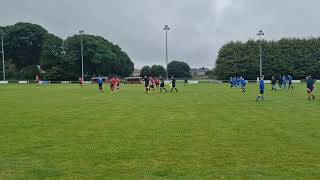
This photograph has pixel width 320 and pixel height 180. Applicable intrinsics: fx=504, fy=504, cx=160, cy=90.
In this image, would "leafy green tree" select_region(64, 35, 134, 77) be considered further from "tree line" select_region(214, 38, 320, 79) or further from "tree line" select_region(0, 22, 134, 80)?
"tree line" select_region(214, 38, 320, 79)

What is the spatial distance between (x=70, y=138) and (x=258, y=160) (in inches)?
247

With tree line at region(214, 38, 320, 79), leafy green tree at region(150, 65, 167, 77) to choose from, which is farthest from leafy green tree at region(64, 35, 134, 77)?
tree line at region(214, 38, 320, 79)

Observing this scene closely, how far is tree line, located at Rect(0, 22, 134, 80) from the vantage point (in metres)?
120

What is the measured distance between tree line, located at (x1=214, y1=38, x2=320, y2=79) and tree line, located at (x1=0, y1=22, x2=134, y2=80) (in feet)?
97.0

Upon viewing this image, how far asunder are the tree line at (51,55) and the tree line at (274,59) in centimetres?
2957

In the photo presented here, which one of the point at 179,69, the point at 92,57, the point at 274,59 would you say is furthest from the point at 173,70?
the point at 274,59

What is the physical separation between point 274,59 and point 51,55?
5281cm

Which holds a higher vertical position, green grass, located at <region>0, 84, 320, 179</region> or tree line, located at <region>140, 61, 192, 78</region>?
tree line, located at <region>140, 61, 192, 78</region>

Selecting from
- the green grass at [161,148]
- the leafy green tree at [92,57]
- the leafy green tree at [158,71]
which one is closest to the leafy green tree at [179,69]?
the leafy green tree at [158,71]

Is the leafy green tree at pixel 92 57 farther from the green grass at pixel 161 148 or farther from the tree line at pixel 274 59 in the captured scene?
the green grass at pixel 161 148

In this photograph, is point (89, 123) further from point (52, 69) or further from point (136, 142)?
point (52, 69)

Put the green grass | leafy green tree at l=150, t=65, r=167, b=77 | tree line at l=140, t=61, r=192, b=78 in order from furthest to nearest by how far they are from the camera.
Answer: tree line at l=140, t=61, r=192, b=78, leafy green tree at l=150, t=65, r=167, b=77, the green grass

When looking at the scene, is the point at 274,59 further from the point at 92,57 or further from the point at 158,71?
the point at 158,71

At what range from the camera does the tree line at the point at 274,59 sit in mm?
110500
